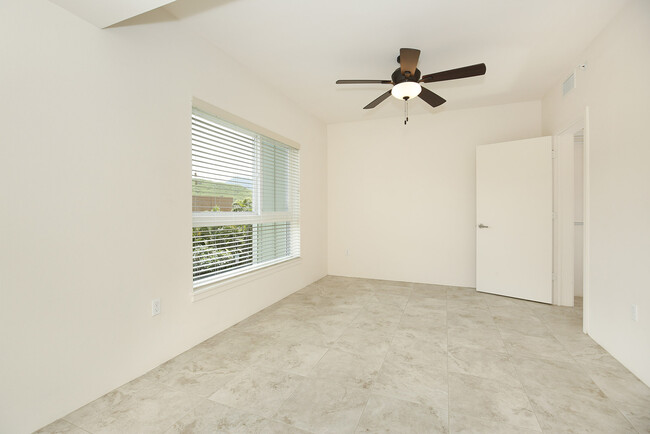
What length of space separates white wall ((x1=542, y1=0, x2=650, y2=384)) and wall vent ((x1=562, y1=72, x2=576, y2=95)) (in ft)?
0.66

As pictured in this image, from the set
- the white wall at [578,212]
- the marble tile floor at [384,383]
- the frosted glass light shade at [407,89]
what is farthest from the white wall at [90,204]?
the white wall at [578,212]

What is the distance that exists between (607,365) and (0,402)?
145 inches

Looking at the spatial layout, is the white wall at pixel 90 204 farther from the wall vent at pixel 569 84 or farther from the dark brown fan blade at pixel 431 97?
the wall vent at pixel 569 84

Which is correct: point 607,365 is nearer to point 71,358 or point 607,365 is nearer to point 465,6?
point 465,6

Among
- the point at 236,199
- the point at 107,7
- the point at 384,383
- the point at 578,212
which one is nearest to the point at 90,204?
the point at 107,7

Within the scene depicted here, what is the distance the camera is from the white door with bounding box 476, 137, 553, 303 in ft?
11.6

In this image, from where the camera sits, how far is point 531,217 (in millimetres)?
3607

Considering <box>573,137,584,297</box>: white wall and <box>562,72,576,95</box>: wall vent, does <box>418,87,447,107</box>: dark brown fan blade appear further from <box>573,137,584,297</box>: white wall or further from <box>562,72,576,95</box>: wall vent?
<box>573,137,584,297</box>: white wall

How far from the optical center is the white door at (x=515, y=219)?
353 cm

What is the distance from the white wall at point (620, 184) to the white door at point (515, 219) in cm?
97

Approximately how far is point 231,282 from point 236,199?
83 centimetres

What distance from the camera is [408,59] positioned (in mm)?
2273

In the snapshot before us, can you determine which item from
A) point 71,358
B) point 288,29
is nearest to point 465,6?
point 288,29

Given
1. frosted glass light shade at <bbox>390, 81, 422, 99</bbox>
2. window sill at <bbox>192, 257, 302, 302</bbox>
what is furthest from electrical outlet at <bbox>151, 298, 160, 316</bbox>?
frosted glass light shade at <bbox>390, 81, 422, 99</bbox>
